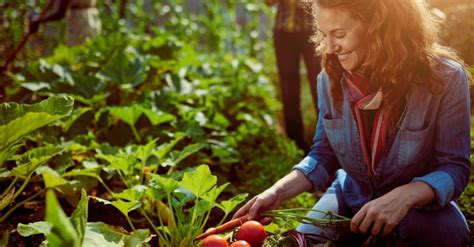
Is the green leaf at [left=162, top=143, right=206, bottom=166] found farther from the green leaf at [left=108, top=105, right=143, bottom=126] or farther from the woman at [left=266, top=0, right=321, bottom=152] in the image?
the woman at [left=266, top=0, right=321, bottom=152]

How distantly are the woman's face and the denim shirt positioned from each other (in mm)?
196

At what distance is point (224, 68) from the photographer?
5418 mm

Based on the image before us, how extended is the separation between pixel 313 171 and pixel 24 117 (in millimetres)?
1047

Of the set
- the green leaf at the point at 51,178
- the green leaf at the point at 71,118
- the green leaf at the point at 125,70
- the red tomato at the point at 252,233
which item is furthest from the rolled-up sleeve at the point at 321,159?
the green leaf at the point at 125,70

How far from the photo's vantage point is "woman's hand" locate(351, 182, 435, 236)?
1685 mm

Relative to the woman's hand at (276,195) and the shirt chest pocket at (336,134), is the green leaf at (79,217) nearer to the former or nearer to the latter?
the woman's hand at (276,195)

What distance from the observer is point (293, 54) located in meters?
4.01

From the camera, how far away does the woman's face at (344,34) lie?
1.86 m

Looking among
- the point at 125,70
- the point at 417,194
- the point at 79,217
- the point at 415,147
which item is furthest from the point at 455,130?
the point at 125,70

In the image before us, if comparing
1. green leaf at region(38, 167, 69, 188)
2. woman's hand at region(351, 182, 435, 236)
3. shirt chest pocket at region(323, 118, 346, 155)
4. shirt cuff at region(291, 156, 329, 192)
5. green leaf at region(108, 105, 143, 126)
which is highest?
shirt chest pocket at region(323, 118, 346, 155)

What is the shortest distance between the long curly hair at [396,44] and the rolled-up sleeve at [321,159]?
32cm

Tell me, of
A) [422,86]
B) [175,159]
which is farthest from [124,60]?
[422,86]

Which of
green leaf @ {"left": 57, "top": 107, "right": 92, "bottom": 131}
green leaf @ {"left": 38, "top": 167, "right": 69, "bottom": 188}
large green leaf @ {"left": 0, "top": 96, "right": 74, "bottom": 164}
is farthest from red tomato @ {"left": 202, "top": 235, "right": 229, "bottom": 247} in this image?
green leaf @ {"left": 57, "top": 107, "right": 92, "bottom": 131}

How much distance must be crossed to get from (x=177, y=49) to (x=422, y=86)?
9.97ft
